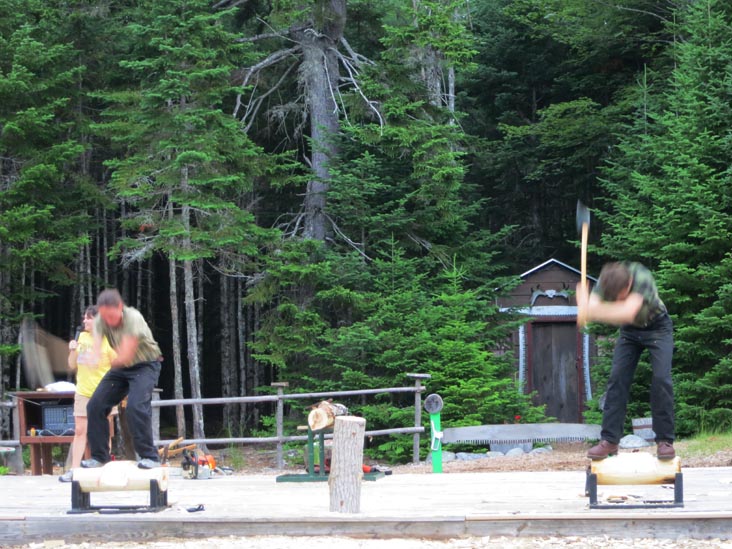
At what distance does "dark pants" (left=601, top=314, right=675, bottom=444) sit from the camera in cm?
638

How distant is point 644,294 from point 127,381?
3.47 metres

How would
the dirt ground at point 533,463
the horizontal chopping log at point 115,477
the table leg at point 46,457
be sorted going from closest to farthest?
the horizontal chopping log at point 115,477, the dirt ground at point 533,463, the table leg at point 46,457

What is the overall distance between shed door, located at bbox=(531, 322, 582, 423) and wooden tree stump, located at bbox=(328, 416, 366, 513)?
14397mm

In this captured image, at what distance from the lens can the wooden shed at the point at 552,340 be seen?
2077cm

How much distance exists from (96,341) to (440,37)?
41.0 ft

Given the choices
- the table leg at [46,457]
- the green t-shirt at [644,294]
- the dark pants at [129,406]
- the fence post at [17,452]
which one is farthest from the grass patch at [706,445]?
the fence post at [17,452]

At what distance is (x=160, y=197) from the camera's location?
1755 centimetres

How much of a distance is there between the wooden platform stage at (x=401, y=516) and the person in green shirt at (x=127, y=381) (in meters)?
0.49

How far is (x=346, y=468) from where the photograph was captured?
6730 mm

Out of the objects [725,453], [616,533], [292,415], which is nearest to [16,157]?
[292,415]

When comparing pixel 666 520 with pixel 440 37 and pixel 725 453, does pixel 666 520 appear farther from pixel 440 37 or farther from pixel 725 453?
pixel 440 37

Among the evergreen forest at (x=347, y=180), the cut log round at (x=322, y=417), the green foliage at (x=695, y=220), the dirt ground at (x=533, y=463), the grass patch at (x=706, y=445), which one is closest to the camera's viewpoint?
the cut log round at (x=322, y=417)

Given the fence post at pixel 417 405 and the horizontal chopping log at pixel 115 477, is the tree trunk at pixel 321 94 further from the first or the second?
the horizontal chopping log at pixel 115 477

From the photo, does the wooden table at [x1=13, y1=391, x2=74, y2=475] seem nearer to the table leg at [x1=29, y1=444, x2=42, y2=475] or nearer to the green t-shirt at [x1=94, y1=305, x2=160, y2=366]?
the table leg at [x1=29, y1=444, x2=42, y2=475]
